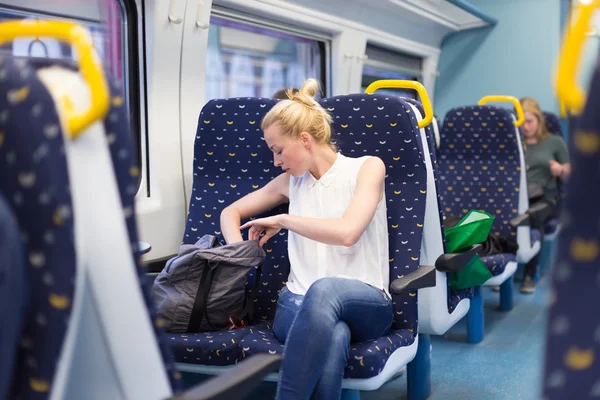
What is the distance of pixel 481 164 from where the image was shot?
4184 millimetres

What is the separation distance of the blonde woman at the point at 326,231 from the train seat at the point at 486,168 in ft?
6.03

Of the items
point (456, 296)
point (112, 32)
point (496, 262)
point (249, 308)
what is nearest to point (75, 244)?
point (249, 308)

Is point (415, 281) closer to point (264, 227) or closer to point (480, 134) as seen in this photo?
point (264, 227)

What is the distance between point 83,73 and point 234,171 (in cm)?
198

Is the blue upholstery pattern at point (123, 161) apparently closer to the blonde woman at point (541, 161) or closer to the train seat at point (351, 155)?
the train seat at point (351, 155)

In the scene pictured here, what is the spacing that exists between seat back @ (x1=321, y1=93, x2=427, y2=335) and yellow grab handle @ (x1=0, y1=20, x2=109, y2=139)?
68.1 inches

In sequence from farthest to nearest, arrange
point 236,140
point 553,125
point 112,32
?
point 553,125 < point 112,32 < point 236,140

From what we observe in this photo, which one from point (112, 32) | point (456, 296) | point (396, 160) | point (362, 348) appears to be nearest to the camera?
point (362, 348)

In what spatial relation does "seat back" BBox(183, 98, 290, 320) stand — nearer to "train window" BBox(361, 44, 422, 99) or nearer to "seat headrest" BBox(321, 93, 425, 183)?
"seat headrest" BBox(321, 93, 425, 183)

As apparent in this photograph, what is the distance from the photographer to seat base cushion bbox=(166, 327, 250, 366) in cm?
232

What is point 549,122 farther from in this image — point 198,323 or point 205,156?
point 198,323

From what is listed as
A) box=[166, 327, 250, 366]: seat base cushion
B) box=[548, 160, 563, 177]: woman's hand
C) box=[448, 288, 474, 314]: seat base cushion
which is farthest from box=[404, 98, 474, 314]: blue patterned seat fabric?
box=[548, 160, 563, 177]: woman's hand

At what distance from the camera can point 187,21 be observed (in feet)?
10.6

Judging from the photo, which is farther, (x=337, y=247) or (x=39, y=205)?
(x=337, y=247)
